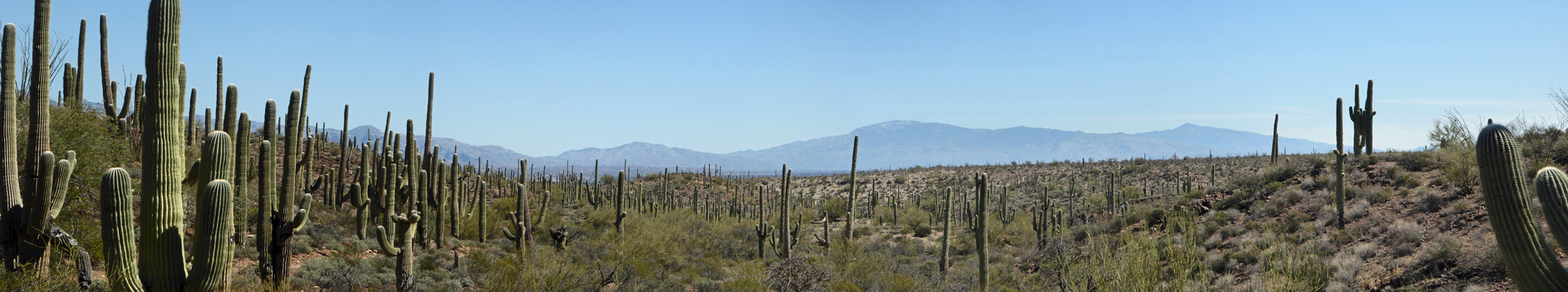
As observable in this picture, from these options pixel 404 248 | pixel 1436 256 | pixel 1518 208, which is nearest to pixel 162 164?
pixel 404 248

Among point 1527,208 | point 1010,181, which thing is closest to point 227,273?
point 1527,208

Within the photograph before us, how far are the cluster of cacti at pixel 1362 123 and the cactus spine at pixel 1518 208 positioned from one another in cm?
1354

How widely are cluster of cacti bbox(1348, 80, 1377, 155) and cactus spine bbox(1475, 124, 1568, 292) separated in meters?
13.5

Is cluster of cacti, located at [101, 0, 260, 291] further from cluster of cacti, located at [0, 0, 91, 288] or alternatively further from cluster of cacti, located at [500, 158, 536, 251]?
cluster of cacti, located at [500, 158, 536, 251]

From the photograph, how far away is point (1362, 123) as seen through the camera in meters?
15.6

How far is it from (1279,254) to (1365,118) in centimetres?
837

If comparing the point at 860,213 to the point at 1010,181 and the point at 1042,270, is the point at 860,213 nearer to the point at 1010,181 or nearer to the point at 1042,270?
the point at 1010,181

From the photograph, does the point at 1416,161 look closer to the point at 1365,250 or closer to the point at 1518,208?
the point at 1365,250

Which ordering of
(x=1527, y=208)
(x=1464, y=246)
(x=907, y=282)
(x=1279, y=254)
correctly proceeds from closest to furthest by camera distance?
1. (x=1527, y=208)
2. (x=1464, y=246)
3. (x=1279, y=254)
4. (x=907, y=282)

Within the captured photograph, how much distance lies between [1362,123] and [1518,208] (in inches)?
565

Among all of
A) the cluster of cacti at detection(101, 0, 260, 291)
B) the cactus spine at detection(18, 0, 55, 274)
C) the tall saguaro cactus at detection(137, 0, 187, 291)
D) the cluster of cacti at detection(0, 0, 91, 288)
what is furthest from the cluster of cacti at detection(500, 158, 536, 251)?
the tall saguaro cactus at detection(137, 0, 187, 291)

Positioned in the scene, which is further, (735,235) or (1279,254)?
(735,235)

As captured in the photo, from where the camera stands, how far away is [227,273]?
5898 millimetres

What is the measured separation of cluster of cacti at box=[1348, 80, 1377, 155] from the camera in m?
15.3
